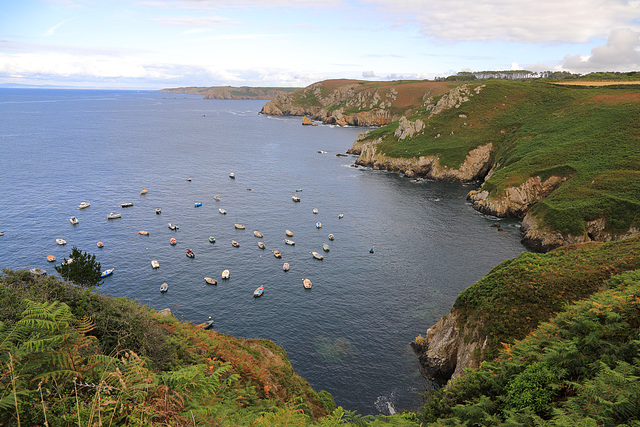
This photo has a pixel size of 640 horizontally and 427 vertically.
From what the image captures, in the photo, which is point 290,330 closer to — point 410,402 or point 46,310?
point 410,402

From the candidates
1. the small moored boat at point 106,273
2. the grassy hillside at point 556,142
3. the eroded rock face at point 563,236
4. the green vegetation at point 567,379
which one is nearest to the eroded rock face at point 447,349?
the green vegetation at point 567,379

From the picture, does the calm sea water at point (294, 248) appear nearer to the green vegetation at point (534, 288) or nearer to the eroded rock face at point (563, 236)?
the eroded rock face at point (563, 236)

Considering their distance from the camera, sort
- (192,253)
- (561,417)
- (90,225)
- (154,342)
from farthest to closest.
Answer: (90,225)
(192,253)
(154,342)
(561,417)

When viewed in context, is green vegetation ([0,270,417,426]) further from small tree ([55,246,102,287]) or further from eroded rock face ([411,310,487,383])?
small tree ([55,246,102,287])

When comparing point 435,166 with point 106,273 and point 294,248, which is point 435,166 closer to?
point 294,248

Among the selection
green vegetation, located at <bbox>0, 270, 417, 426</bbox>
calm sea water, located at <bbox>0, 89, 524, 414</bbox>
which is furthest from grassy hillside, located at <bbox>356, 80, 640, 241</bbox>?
green vegetation, located at <bbox>0, 270, 417, 426</bbox>

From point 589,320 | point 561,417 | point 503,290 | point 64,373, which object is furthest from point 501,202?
point 64,373

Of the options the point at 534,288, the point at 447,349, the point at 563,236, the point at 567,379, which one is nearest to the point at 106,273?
the point at 447,349
